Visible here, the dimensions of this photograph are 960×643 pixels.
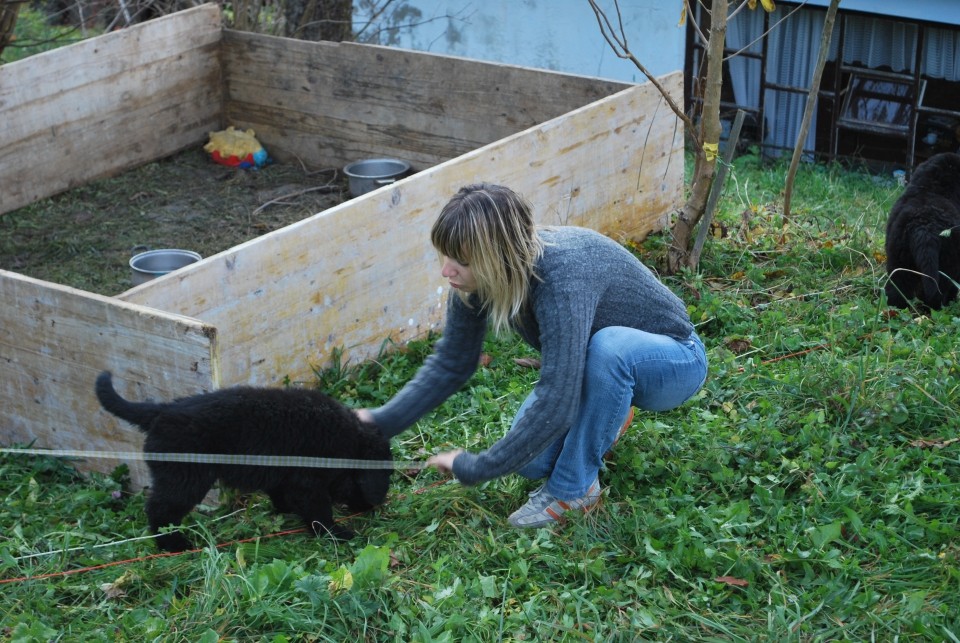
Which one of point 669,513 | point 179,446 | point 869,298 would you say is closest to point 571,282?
point 669,513

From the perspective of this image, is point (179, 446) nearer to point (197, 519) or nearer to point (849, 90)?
point (197, 519)

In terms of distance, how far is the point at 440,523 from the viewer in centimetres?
361

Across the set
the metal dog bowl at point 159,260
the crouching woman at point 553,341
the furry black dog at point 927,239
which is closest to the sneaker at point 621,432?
the crouching woman at point 553,341

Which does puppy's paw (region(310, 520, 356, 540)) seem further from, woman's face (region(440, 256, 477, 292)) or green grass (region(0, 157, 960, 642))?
woman's face (region(440, 256, 477, 292))

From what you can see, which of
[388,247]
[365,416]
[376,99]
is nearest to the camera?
[365,416]

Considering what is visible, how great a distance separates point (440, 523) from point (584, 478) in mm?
521

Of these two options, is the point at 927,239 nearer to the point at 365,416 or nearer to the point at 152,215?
the point at 365,416

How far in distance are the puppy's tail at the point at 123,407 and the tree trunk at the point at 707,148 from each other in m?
3.36

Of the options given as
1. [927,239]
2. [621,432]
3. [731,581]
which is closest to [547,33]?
[927,239]

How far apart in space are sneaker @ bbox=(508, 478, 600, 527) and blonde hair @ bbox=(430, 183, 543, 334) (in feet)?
2.27

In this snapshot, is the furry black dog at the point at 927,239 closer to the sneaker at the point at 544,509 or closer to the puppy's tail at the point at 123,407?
the sneaker at the point at 544,509

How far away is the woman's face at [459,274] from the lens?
10.5 ft

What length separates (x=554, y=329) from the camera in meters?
3.21

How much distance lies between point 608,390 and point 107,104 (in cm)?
536
